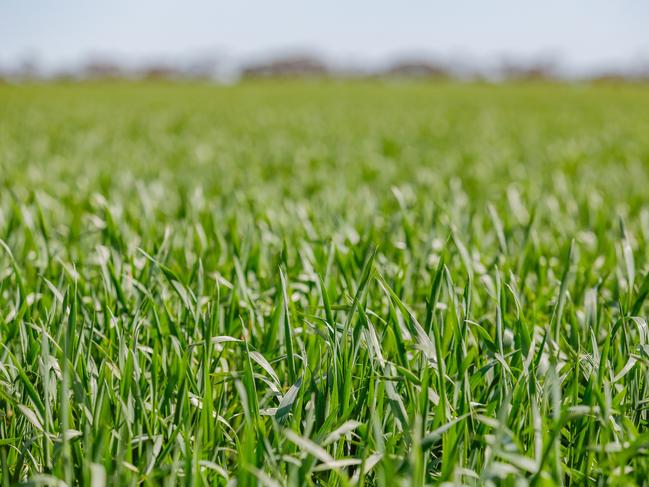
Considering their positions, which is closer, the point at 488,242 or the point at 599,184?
the point at 488,242

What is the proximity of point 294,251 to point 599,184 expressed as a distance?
108 inches

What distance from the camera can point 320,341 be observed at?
125cm

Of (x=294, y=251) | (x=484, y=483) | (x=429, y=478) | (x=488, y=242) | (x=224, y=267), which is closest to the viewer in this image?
(x=484, y=483)

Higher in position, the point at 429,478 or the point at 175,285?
the point at 175,285

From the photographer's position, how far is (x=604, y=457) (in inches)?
40.8

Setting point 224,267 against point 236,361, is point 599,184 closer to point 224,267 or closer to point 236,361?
point 224,267

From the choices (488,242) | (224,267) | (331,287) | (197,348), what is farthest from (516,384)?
→ (488,242)

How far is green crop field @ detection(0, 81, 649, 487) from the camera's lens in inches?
38.7

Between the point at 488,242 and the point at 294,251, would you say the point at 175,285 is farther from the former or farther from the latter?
the point at 488,242

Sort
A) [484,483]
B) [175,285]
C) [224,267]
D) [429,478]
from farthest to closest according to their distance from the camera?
[224,267], [175,285], [429,478], [484,483]

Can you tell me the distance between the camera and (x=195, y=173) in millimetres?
4418

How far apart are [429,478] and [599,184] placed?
353 cm

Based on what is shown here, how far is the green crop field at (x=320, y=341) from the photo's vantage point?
98cm

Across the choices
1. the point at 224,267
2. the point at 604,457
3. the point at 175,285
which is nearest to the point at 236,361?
the point at 175,285
